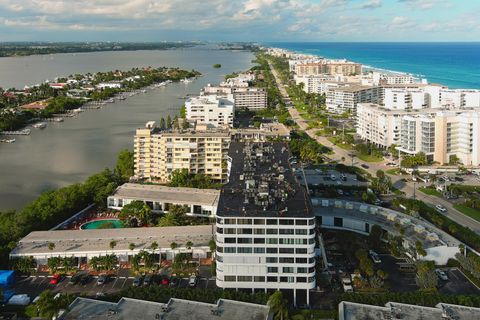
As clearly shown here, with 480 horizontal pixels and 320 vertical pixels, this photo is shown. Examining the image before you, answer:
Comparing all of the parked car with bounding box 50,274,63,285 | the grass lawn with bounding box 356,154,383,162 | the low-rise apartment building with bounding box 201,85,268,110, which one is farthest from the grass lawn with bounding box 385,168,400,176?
the low-rise apartment building with bounding box 201,85,268,110

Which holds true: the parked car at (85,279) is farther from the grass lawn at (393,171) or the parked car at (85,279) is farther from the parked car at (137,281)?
the grass lawn at (393,171)

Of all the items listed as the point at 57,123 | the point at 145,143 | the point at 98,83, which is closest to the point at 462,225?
the point at 145,143

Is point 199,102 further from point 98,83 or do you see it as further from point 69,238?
point 98,83

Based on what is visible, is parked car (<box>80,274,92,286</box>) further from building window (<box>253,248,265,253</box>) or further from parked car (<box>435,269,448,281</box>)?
parked car (<box>435,269,448,281</box>)

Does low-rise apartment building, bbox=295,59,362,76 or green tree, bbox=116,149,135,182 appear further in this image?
low-rise apartment building, bbox=295,59,362,76

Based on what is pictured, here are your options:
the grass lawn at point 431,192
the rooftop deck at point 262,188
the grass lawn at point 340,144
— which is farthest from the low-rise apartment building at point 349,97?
the rooftop deck at point 262,188

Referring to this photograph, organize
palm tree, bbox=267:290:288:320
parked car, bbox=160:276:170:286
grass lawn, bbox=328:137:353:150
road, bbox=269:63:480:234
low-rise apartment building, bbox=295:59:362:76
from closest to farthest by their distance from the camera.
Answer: palm tree, bbox=267:290:288:320
parked car, bbox=160:276:170:286
road, bbox=269:63:480:234
grass lawn, bbox=328:137:353:150
low-rise apartment building, bbox=295:59:362:76
